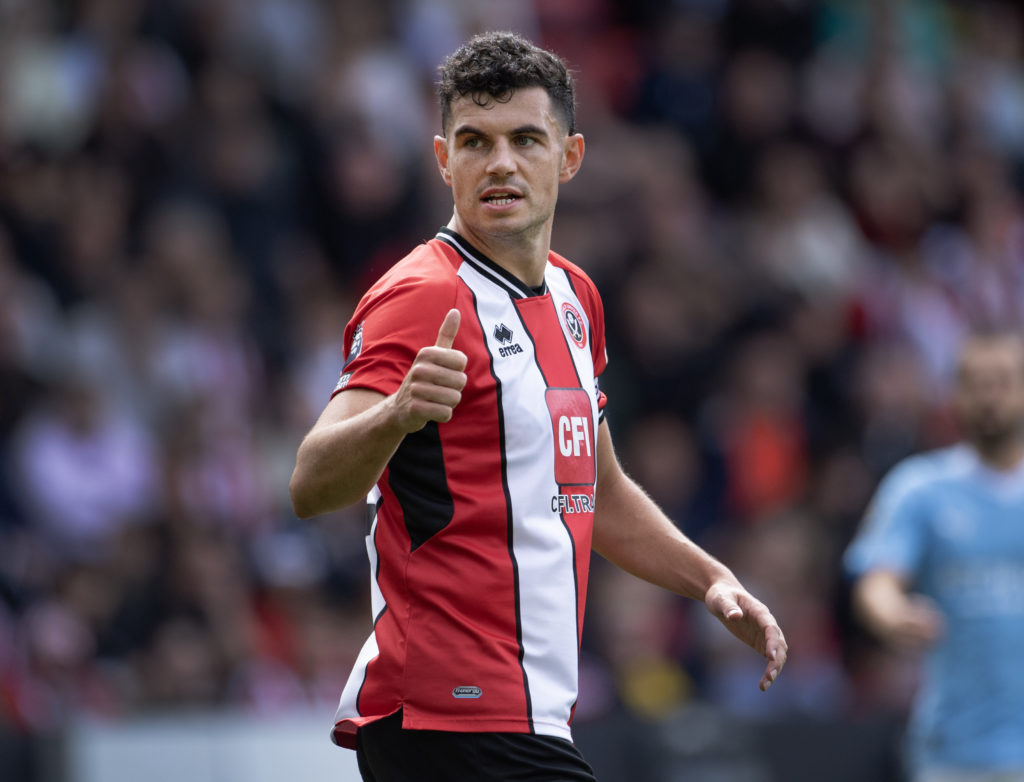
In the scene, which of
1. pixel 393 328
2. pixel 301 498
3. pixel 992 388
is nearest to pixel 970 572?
pixel 992 388

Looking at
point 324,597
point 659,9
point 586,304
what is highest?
point 659,9

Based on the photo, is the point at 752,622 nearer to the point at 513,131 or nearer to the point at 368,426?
the point at 368,426

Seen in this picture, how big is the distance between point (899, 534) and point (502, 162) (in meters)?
3.67

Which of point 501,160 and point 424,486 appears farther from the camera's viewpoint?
point 501,160

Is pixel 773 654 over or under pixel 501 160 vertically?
under

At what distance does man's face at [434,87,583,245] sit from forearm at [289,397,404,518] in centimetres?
65

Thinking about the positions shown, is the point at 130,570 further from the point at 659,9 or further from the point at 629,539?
the point at 659,9

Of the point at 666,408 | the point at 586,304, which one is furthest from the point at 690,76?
the point at 586,304

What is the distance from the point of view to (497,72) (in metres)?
4.08

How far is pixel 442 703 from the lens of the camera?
3.84 m

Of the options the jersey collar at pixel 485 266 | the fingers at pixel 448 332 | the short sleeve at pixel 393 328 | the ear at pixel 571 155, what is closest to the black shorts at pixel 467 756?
the short sleeve at pixel 393 328

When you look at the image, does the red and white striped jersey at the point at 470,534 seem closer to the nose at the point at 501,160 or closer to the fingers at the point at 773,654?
the nose at the point at 501,160

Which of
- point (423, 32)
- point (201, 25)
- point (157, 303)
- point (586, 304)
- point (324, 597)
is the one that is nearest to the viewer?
point (586, 304)

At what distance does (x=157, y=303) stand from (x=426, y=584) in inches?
250
